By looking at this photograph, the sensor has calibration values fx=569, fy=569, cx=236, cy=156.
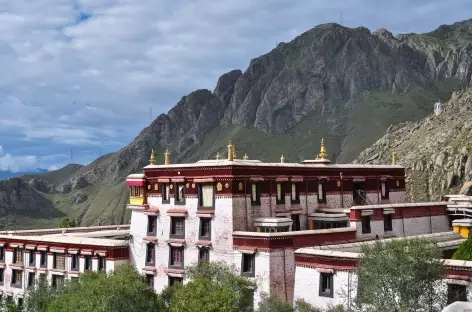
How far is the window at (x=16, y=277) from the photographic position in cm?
4999

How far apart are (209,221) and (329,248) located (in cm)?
845

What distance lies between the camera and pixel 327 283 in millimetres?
31969

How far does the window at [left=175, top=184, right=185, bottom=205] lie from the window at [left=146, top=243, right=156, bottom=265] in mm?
4199

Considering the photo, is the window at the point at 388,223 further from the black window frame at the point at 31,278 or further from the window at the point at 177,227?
the black window frame at the point at 31,278

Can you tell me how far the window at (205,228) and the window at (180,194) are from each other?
249cm

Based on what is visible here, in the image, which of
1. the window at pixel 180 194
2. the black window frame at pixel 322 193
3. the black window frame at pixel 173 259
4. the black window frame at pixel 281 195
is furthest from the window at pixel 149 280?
the black window frame at pixel 322 193

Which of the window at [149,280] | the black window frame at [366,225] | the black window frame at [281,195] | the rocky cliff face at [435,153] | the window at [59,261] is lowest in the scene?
the window at [149,280]

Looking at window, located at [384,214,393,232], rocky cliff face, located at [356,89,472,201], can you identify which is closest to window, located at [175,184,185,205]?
window, located at [384,214,393,232]

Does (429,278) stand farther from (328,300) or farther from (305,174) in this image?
(305,174)

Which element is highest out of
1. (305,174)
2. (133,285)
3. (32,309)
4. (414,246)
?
(305,174)

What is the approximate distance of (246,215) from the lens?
126ft

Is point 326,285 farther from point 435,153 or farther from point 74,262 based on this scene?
point 435,153

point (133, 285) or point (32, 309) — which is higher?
point (133, 285)

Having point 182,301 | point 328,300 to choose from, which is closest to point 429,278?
point 328,300
